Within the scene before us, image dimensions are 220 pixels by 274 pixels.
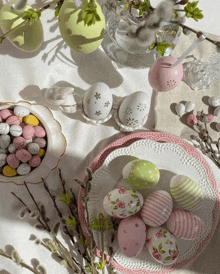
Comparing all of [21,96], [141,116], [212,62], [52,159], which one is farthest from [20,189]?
[212,62]

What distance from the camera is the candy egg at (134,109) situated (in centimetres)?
54

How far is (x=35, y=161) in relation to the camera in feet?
1.82

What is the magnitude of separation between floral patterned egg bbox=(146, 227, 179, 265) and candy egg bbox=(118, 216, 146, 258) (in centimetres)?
2

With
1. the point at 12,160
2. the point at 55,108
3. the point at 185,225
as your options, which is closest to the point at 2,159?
the point at 12,160

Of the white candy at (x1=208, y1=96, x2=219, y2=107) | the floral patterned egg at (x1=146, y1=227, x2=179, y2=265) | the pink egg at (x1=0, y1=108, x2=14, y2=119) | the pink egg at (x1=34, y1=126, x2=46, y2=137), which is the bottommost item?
the floral patterned egg at (x1=146, y1=227, x2=179, y2=265)

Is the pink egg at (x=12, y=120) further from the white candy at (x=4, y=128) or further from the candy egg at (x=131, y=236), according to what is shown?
the candy egg at (x=131, y=236)

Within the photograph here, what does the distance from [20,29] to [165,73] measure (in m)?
0.28

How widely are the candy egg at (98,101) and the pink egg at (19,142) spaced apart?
14cm

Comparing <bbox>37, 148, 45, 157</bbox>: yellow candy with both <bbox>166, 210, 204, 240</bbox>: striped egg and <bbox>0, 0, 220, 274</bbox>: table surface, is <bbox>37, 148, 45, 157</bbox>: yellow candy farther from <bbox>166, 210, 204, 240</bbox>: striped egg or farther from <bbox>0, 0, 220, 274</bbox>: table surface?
<bbox>166, 210, 204, 240</bbox>: striped egg

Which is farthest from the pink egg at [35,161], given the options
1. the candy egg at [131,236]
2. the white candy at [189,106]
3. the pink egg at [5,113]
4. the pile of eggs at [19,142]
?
the white candy at [189,106]

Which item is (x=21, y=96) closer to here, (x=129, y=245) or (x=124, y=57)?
(x=124, y=57)

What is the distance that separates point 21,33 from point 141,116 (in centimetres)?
28

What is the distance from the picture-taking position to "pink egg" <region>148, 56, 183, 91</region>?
20.5 inches

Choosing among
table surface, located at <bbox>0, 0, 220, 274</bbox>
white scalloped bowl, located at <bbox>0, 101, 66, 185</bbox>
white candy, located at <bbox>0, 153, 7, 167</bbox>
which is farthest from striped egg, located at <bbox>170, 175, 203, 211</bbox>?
white candy, located at <bbox>0, 153, 7, 167</bbox>
